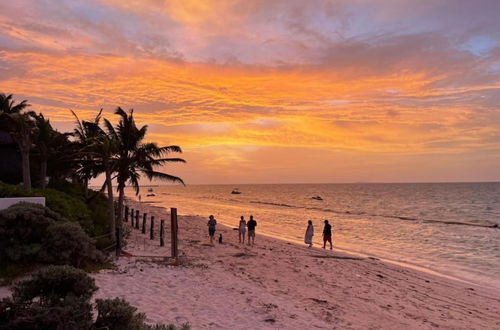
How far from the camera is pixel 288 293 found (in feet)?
42.6

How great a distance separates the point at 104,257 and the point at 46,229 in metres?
2.60

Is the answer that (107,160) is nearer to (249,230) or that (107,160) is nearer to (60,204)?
(60,204)

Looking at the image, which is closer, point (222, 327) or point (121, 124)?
point (222, 327)

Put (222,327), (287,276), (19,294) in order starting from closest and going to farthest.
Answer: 1. (19,294)
2. (222,327)
3. (287,276)

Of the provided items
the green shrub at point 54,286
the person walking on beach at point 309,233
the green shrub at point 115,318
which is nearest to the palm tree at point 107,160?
the person walking on beach at point 309,233

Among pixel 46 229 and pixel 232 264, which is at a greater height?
pixel 46 229

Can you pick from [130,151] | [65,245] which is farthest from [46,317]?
[130,151]

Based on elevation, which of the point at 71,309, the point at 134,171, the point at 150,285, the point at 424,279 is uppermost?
the point at 134,171

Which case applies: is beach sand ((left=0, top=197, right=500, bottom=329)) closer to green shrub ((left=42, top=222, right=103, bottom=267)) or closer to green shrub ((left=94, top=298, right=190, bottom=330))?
green shrub ((left=42, top=222, right=103, bottom=267))

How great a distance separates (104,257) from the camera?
1401 cm

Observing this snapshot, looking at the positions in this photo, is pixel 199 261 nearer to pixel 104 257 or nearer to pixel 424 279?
pixel 104 257

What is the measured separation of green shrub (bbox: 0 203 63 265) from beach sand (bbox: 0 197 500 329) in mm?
1925

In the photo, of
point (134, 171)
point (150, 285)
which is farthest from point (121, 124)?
point (150, 285)

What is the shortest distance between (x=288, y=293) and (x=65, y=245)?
23.3 ft
